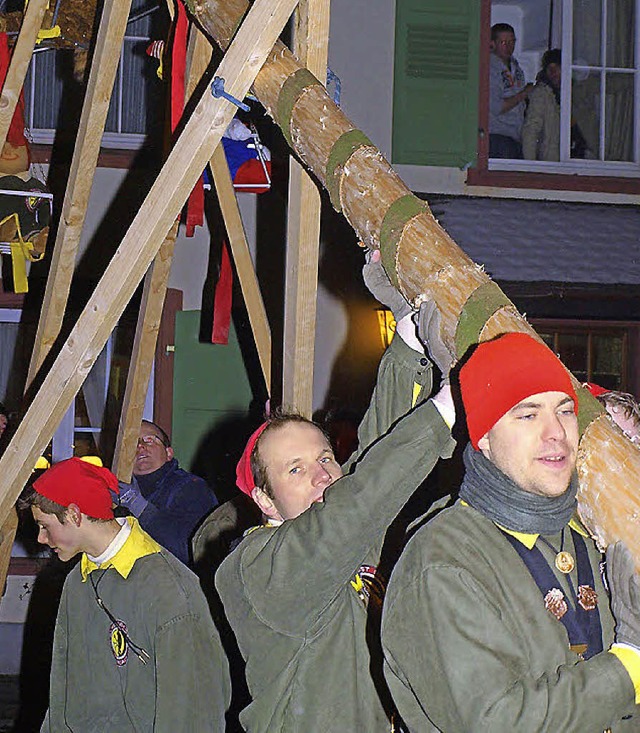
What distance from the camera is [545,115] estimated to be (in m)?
7.99

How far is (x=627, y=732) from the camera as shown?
186 cm

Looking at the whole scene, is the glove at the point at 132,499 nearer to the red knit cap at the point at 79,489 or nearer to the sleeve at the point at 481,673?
the red knit cap at the point at 79,489

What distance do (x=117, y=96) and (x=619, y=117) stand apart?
11.6 ft

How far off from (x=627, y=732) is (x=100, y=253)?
5.78 metres

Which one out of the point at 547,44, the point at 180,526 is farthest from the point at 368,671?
the point at 547,44

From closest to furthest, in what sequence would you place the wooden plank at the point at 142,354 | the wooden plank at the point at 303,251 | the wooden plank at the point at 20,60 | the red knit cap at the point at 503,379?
1. the red knit cap at the point at 503,379
2. the wooden plank at the point at 303,251
3. the wooden plank at the point at 20,60
4. the wooden plank at the point at 142,354

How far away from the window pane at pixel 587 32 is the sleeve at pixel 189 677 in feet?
20.2

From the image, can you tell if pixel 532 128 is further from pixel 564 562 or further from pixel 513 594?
pixel 513 594

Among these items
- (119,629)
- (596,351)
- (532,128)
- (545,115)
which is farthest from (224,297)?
(545,115)

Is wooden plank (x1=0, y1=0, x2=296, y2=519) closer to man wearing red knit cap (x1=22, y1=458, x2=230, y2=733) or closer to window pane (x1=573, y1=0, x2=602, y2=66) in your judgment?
man wearing red knit cap (x1=22, y1=458, x2=230, y2=733)

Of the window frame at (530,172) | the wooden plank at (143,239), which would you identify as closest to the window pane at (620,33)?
the window frame at (530,172)

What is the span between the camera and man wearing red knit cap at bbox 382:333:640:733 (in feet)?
5.57

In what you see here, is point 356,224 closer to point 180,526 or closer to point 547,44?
point 180,526

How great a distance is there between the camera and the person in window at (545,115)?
26.0ft
